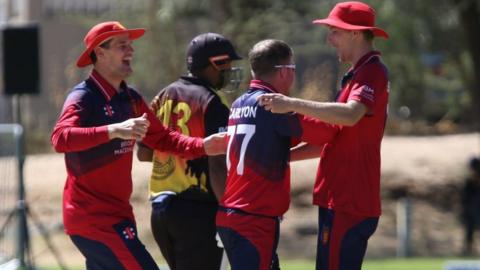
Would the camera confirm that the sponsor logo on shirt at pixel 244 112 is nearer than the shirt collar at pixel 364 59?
Yes

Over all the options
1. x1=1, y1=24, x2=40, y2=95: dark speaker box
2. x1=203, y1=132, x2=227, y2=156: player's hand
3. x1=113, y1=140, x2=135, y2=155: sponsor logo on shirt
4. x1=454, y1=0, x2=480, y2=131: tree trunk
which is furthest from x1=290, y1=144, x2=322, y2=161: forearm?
x1=454, y1=0, x2=480, y2=131: tree trunk

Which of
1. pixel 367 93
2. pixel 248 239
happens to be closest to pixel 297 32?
pixel 367 93

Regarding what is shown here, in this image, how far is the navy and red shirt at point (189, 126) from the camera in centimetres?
744

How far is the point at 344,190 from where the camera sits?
21.7 ft

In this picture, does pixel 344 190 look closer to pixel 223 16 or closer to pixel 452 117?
pixel 223 16

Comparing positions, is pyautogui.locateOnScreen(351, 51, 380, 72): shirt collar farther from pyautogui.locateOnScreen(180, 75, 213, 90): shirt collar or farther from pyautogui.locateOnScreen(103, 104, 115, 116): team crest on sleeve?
pyautogui.locateOnScreen(103, 104, 115, 116): team crest on sleeve

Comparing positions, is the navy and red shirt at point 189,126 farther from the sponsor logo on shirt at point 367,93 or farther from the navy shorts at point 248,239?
the sponsor logo on shirt at point 367,93

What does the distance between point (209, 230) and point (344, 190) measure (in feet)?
3.90

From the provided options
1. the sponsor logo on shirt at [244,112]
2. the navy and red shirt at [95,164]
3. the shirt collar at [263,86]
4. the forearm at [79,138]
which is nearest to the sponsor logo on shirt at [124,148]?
the navy and red shirt at [95,164]

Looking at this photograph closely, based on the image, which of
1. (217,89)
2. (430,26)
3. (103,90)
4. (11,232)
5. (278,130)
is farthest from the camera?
(430,26)

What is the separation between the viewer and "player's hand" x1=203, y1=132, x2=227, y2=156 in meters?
7.06

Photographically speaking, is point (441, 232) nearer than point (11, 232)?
No

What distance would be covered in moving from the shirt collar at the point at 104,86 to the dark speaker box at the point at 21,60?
27.9ft

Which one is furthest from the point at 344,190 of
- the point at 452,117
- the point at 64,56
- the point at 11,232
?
the point at 64,56
